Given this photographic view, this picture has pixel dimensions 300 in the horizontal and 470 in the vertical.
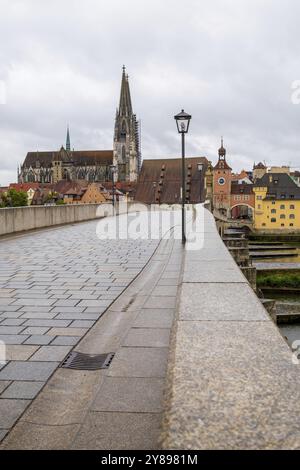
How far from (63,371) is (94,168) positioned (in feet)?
513

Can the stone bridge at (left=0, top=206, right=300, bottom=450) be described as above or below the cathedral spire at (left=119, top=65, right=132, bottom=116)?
below

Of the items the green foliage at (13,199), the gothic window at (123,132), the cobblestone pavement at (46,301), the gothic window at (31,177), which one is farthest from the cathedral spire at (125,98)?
the cobblestone pavement at (46,301)

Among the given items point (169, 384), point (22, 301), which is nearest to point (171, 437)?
point (169, 384)

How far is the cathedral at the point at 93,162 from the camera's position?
454 feet

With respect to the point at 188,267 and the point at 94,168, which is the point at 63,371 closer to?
the point at 188,267

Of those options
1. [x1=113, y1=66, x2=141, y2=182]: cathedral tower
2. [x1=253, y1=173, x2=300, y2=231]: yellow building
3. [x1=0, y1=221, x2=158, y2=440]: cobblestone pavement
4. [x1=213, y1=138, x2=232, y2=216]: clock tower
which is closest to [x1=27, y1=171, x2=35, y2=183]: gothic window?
[x1=113, y1=66, x2=141, y2=182]: cathedral tower

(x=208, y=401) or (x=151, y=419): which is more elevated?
(x=208, y=401)

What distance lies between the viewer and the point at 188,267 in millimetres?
7496

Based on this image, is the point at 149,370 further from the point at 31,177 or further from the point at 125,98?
the point at 31,177

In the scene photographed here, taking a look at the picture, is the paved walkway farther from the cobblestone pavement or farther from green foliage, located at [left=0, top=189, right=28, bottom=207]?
green foliage, located at [left=0, top=189, right=28, bottom=207]

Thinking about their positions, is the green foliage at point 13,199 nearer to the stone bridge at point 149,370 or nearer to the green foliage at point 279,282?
the green foliage at point 279,282

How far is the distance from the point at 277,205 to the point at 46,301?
91.4m

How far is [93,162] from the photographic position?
158 meters

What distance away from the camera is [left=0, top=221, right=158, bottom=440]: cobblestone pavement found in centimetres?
372
